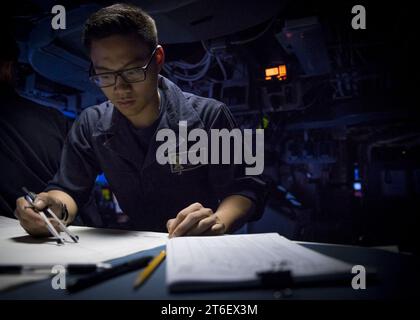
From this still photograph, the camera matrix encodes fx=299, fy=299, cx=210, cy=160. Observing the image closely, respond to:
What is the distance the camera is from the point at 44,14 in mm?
2373

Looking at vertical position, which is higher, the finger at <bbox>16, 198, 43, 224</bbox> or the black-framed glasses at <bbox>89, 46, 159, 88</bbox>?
the black-framed glasses at <bbox>89, 46, 159, 88</bbox>

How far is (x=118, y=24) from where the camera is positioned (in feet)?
3.06

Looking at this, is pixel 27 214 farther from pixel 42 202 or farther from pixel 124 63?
pixel 124 63

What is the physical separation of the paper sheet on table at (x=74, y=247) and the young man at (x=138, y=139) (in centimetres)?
22

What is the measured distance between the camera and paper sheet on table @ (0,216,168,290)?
536 millimetres

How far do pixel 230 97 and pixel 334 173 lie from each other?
4423mm

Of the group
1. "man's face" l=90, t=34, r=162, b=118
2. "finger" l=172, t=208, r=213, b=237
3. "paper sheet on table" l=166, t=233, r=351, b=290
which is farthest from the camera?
"man's face" l=90, t=34, r=162, b=118

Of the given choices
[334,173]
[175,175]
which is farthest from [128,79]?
[334,173]

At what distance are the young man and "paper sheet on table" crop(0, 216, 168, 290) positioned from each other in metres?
0.22

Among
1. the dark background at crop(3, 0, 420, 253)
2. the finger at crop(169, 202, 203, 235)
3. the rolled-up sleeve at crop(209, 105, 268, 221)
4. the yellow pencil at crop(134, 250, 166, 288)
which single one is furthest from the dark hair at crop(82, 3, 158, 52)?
the dark background at crop(3, 0, 420, 253)

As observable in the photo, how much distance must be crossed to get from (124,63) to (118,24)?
0.41 feet

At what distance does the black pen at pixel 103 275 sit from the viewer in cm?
39

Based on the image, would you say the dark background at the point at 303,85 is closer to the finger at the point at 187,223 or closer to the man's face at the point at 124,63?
the finger at the point at 187,223

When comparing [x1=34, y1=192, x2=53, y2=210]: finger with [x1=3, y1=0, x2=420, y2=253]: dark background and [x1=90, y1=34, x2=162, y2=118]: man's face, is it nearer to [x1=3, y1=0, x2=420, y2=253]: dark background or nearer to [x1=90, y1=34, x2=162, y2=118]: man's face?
[x1=90, y1=34, x2=162, y2=118]: man's face
